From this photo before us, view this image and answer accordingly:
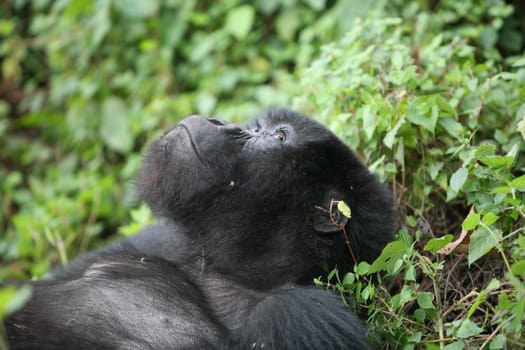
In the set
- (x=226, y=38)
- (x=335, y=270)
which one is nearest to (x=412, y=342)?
(x=335, y=270)

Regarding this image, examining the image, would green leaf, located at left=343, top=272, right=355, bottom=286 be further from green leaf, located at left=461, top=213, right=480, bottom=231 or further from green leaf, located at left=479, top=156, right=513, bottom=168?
green leaf, located at left=479, top=156, right=513, bottom=168

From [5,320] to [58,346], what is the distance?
25 cm

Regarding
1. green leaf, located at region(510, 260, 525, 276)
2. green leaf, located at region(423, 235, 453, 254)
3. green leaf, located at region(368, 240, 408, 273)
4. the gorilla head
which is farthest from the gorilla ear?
green leaf, located at region(510, 260, 525, 276)

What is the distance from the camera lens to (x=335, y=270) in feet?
9.88

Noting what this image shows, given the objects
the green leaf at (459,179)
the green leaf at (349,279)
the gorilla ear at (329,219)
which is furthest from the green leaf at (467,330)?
the gorilla ear at (329,219)

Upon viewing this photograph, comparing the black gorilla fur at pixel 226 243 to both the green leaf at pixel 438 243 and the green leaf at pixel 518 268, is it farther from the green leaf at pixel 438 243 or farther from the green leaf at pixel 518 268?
the green leaf at pixel 518 268

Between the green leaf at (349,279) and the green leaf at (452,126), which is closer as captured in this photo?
the green leaf at (349,279)

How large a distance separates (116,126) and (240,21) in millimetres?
1474

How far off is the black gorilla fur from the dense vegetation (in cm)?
20

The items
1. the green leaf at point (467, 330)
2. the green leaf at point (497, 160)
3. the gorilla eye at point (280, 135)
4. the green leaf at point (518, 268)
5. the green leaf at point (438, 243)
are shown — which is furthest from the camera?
the gorilla eye at point (280, 135)

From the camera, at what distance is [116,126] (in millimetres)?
6508

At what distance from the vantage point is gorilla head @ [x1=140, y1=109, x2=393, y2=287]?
126 inches

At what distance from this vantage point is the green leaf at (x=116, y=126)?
250 inches

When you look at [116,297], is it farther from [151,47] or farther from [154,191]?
[151,47]
